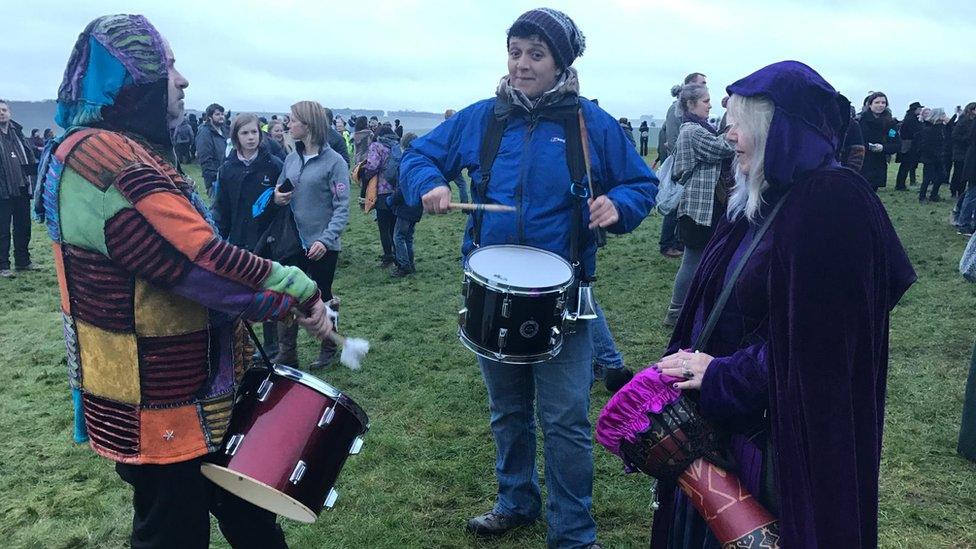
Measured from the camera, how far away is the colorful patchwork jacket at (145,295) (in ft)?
6.05

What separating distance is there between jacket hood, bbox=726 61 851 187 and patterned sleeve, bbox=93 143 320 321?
1461 millimetres

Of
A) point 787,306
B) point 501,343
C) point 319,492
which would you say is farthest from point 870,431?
point 319,492

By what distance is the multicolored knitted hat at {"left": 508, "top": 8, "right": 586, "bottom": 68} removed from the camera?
277 centimetres

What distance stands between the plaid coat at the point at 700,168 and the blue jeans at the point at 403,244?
4.04 m

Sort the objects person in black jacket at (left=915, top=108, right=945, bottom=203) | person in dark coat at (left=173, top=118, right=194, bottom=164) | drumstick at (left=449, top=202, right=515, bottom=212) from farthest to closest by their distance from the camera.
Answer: person in dark coat at (left=173, top=118, right=194, bottom=164), person in black jacket at (left=915, top=108, right=945, bottom=203), drumstick at (left=449, top=202, right=515, bottom=212)

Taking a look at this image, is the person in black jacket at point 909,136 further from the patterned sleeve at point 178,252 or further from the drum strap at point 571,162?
the patterned sleeve at point 178,252

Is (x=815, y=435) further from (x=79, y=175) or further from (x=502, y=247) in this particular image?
(x=79, y=175)

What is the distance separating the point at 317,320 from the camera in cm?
215

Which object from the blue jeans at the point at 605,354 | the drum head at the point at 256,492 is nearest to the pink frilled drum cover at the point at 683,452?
the drum head at the point at 256,492

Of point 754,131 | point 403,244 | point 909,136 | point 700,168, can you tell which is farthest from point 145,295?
point 909,136

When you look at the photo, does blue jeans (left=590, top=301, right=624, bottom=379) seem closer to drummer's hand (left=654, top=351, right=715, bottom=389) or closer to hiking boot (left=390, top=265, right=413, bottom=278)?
drummer's hand (left=654, top=351, right=715, bottom=389)

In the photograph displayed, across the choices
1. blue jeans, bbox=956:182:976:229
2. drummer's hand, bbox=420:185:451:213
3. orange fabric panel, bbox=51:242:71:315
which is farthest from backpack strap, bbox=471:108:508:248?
blue jeans, bbox=956:182:976:229

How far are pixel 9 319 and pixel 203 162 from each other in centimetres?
554

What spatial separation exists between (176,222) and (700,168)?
15.4 feet
